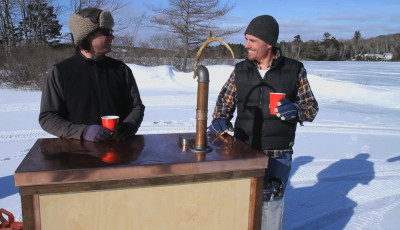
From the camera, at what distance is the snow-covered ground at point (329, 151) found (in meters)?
3.16

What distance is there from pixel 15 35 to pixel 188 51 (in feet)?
33.6

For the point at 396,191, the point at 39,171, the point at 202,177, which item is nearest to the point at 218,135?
the point at 202,177

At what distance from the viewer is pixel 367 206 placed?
3324 mm

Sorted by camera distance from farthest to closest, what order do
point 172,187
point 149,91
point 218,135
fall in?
point 149,91
point 218,135
point 172,187

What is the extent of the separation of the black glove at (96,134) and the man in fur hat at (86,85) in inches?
3.7

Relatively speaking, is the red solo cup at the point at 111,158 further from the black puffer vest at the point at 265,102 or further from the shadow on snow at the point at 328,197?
the shadow on snow at the point at 328,197

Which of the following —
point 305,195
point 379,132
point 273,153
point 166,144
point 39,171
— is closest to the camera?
point 39,171

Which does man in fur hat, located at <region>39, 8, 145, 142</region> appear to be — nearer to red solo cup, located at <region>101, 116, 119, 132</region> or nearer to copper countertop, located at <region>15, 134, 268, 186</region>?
red solo cup, located at <region>101, 116, 119, 132</region>

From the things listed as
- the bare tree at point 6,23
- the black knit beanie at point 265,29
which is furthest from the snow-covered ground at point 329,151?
the bare tree at point 6,23

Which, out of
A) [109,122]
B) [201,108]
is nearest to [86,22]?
[109,122]

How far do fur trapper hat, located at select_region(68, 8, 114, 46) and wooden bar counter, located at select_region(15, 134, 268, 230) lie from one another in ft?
2.38

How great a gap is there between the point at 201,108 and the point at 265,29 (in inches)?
35.1

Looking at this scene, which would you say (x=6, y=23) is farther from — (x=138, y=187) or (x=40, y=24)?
(x=138, y=187)

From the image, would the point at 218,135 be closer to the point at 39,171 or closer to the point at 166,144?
the point at 166,144
